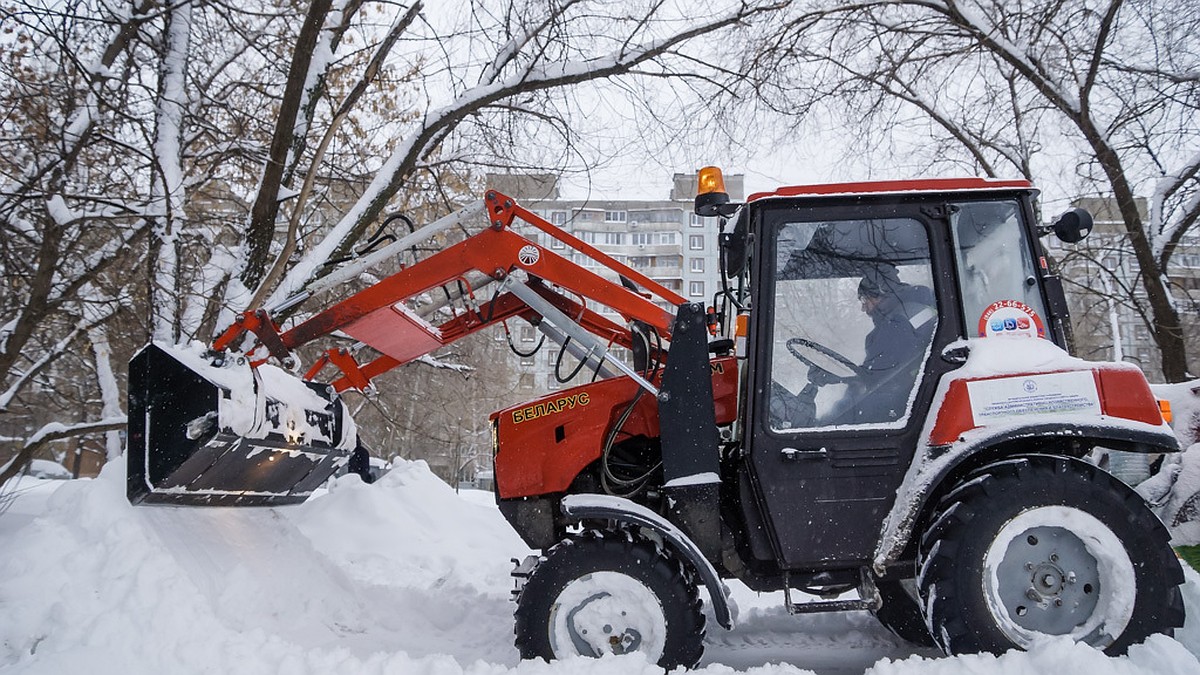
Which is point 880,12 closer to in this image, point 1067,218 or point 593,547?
point 1067,218

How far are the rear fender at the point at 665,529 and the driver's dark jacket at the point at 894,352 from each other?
1029 millimetres

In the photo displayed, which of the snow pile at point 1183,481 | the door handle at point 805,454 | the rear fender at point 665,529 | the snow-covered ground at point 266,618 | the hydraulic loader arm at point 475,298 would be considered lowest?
the snow-covered ground at point 266,618

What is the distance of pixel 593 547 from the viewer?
363 centimetres

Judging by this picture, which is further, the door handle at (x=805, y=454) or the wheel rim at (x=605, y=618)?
the door handle at (x=805, y=454)

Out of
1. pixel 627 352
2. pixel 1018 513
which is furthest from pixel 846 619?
pixel 627 352

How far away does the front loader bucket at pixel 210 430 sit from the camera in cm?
400

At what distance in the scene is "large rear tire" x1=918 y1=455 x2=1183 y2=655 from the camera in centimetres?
329

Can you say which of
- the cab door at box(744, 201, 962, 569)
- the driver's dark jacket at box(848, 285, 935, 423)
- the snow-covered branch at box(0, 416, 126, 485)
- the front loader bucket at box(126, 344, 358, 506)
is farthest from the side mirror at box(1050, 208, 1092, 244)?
the snow-covered branch at box(0, 416, 126, 485)

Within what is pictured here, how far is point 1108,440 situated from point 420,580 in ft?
16.8

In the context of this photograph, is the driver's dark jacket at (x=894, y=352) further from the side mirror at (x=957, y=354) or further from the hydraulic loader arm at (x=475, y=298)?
the hydraulic loader arm at (x=475, y=298)

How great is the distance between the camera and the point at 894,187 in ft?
12.6

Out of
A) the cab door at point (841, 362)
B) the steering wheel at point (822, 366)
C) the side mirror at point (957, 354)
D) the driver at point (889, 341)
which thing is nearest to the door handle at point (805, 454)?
the cab door at point (841, 362)

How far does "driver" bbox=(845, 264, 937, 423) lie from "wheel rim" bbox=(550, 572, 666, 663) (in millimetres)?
1332

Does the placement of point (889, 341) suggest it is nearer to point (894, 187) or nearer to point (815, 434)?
point (815, 434)
